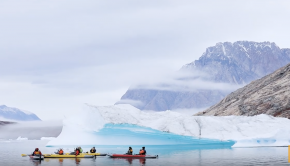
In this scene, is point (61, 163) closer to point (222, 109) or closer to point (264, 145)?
point (264, 145)

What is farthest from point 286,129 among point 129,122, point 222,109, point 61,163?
point 222,109

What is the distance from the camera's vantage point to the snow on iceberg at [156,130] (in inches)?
2312

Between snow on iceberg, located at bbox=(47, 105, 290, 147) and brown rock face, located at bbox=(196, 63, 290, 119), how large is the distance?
1054 inches

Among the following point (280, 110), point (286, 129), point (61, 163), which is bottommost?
point (61, 163)

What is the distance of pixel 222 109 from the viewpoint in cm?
10694

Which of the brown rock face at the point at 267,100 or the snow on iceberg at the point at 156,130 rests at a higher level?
the brown rock face at the point at 267,100

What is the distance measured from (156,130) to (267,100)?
46044mm

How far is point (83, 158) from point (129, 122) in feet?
40.3

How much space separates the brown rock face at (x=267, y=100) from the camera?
92125 millimetres

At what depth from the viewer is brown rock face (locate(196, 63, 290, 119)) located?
92125 mm

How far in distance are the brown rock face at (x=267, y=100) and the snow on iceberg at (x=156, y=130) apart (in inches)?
1054

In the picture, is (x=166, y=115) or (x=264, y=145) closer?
(x=264, y=145)

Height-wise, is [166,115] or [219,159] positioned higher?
[166,115]

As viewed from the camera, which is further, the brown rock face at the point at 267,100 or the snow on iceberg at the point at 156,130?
the brown rock face at the point at 267,100
